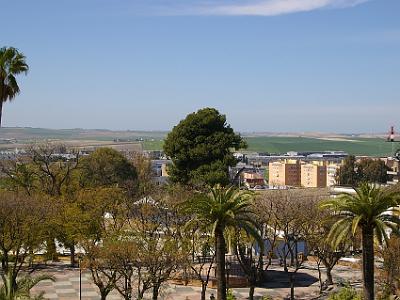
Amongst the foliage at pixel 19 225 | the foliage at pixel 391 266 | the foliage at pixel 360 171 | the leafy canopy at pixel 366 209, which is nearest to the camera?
the leafy canopy at pixel 366 209

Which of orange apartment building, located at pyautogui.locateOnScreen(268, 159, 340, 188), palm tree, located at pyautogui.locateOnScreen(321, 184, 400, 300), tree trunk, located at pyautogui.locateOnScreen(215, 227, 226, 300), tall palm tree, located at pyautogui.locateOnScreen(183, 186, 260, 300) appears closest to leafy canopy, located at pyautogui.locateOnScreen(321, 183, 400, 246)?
palm tree, located at pyautogui.locateOnScreen(321, 184, 400, 300)

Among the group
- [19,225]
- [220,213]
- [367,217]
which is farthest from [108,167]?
[367,217]

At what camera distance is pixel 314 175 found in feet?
513

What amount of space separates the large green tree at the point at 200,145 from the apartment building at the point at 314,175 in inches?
4157

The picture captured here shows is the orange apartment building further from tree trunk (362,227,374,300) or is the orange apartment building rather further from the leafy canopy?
the leafy canopy

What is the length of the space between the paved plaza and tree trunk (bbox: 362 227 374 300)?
14224 millimetres

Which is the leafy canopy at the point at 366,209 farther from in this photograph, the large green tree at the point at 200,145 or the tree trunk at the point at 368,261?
the large green tree at the point at 200,145

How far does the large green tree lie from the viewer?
1970 inches

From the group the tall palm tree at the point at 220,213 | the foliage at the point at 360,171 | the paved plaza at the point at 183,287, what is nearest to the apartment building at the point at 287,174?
the foliage at the point at 360,171

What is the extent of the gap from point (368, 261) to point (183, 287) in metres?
18.7

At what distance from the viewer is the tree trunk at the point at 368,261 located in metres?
22.7

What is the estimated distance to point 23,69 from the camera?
100 feet

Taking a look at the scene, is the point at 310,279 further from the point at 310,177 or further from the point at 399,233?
the point at 310,177

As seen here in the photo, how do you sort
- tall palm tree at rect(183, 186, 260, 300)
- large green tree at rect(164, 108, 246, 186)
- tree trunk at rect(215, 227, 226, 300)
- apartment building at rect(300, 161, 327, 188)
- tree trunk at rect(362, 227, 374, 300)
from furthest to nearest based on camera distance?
apartment building at rect(300, 161, 327, 188)
large green tree at rect(164, 108, 246, 186)
tree trunk at rect(215, 227, 226, 300)
tall palm tree at rect(183, 186, 260, 300)
tree trunk at rect(362, 227, 374, 300)
